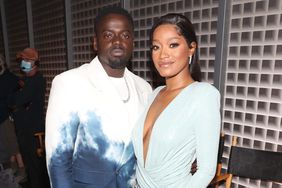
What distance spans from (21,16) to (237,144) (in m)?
3.18

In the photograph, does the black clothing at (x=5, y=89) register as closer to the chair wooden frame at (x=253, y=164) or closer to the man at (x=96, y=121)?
the man at (x=96, y=121)

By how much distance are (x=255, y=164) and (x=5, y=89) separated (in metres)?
2.50

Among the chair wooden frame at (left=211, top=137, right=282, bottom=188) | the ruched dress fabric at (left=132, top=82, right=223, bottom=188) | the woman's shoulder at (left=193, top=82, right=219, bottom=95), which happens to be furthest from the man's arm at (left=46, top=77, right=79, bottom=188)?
the chair wooden frame at (left=211, top=137, right=282, bottom=188)

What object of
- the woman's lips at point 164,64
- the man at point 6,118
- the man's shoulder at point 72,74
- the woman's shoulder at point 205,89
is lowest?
the man at point 6,118

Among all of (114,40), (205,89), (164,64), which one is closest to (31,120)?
(114,40)

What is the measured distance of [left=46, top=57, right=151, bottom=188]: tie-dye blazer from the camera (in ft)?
3.64

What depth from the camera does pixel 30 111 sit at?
257 centimetres

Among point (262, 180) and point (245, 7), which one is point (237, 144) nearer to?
point (262, 180)

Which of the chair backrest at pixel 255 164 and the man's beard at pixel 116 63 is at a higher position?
the man's beard at pixel 116 63

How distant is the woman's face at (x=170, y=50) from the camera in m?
0.97

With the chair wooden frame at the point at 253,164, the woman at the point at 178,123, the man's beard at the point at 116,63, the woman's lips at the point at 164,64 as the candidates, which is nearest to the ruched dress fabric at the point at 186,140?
the woman at the point at 178,123

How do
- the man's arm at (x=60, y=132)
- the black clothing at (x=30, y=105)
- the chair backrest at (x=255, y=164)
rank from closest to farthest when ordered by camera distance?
1. the man's arm at (x=60, y=132)
2. the chair backrest at (x=255, y=164)
3. the black clothing at (x=30, y=105)

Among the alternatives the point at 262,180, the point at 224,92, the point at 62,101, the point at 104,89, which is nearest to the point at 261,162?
the point at 262,180

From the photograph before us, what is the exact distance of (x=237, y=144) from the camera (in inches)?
64.8
